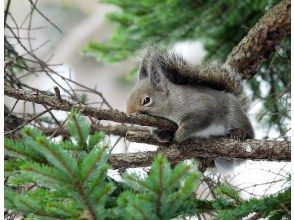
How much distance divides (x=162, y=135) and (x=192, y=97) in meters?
0.20

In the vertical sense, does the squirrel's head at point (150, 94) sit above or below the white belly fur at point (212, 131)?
above

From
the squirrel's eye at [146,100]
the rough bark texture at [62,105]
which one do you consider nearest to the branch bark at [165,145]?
the rough bark texture at [62,105]

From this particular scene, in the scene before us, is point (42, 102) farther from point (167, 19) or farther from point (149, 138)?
point (167, 19)

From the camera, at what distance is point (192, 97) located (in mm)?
2037

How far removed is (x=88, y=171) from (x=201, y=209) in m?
0.42

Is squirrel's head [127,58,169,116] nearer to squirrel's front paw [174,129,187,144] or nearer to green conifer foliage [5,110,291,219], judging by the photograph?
squirrel's front paw [174,129,187,144]

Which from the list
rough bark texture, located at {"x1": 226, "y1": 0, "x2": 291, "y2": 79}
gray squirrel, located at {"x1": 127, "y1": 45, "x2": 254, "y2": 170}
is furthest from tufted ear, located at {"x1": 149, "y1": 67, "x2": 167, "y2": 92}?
rough bark texture, located at {"x1": 226, "y1": 0, "x2": 291, "y2": 79}

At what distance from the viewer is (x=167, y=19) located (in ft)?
9.96

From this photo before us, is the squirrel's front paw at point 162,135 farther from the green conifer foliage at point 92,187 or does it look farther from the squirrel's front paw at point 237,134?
the green conifer foliage at point 92,187

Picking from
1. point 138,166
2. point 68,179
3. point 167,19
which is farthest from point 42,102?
point 167,19

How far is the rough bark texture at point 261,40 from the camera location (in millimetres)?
2498

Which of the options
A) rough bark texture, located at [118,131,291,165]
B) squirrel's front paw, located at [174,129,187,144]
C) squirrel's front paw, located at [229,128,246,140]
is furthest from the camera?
squirrel's front paw, located at [229,128,246,140]

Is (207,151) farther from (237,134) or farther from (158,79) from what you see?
(158,79)

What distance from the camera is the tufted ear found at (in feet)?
6.92
